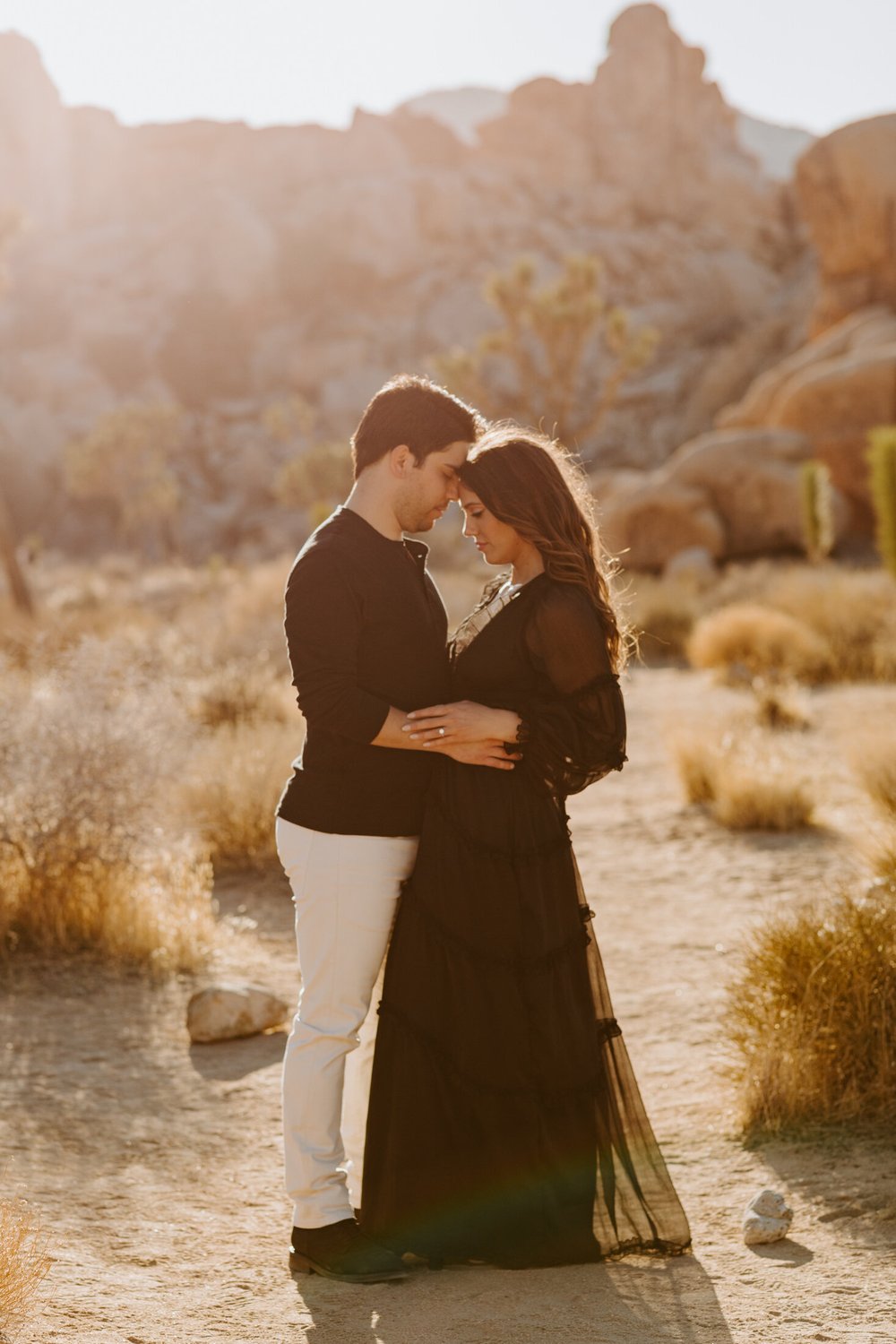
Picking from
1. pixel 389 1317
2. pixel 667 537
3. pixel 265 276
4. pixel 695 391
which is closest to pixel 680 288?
pixel 695 391

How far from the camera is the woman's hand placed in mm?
3088

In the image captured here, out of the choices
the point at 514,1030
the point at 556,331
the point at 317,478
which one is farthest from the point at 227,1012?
the point at 317,478

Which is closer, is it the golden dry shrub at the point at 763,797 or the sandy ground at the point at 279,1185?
the sandy ground at the point at 279,1185

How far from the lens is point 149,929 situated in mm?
5887

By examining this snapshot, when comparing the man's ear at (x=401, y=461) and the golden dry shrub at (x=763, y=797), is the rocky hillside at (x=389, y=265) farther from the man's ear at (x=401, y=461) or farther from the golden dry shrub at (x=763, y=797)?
the man's ear at (x=401, y=461)

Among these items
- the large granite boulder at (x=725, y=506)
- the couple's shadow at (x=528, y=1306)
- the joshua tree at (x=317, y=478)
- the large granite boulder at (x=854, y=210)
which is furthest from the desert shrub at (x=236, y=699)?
the joshua tree at (x=317, y=478)

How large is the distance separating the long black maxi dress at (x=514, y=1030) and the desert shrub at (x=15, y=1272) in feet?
2.66

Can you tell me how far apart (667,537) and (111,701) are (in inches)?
766

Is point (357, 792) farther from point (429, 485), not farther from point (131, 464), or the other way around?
point (131, 464)

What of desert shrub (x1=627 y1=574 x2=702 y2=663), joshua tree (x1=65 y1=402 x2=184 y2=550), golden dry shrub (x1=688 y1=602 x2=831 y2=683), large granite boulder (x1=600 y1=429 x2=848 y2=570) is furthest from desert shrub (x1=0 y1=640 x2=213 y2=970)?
joshua tree (x1=65 y1=402 x2=184 y2=550)

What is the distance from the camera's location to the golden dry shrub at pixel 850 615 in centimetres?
1376

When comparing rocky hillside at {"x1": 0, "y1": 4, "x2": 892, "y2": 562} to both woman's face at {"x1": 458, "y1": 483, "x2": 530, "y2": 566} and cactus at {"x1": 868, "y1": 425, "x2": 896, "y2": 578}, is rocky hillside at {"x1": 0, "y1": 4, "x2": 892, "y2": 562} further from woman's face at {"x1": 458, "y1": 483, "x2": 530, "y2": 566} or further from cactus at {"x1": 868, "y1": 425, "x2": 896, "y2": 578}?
woman's face at {"x1": 458, "y1": 483, "x2": 530, "y2": 566}

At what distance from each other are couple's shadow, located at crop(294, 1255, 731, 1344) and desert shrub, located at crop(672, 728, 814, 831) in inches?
200

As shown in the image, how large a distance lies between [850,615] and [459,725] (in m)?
12.6
